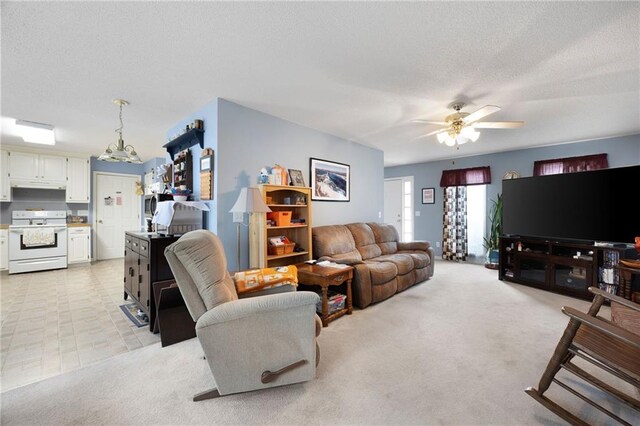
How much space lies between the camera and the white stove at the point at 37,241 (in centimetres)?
466

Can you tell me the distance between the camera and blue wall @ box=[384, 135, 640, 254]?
14.0 feet

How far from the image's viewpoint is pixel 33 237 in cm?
480

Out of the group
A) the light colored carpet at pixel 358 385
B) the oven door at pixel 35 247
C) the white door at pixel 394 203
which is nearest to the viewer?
the light colored carpet at pixel 358 385

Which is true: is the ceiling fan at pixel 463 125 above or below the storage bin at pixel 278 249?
above

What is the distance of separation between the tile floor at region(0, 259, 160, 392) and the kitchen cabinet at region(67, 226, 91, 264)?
1.19 metres

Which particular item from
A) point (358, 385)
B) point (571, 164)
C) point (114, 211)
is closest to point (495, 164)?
point (571, 164)

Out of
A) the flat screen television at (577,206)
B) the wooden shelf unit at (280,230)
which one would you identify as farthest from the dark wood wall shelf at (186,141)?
the flat screen television at (577,206)

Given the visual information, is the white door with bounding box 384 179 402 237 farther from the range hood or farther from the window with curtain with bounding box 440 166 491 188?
the range hood

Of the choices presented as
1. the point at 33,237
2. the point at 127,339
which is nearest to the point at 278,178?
the point at 127,339

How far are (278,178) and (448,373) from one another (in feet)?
7.97

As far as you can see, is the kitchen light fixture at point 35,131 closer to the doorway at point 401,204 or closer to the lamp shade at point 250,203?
the lamp shade at point 250,203

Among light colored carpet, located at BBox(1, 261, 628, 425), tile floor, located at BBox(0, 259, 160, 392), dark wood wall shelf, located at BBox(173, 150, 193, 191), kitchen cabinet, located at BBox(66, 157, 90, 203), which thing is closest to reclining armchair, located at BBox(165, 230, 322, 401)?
light colored carpet, located at BBox(1, 261, 628, 425)

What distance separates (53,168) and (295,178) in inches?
207

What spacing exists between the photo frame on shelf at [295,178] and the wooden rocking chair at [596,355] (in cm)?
284
